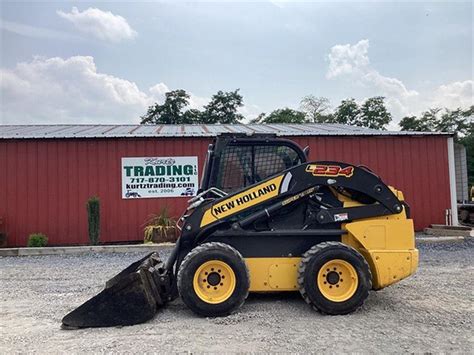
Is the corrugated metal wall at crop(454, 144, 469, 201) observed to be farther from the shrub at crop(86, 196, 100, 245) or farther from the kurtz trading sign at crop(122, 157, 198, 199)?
the shrub at crop(86, 196, 100, 245)

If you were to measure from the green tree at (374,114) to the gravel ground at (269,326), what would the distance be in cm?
3860

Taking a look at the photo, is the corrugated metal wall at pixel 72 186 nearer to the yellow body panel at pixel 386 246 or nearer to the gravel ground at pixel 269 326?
the gravel ground at pixel 269 326

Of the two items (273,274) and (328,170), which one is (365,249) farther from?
(273,274)

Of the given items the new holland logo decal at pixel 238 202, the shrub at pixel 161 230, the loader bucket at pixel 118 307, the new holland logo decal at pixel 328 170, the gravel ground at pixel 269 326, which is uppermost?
the new holland logo decal at pixel 328 170

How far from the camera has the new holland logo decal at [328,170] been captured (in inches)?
216

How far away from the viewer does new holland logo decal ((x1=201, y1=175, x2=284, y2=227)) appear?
548 centimetres

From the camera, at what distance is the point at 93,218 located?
37.6ft

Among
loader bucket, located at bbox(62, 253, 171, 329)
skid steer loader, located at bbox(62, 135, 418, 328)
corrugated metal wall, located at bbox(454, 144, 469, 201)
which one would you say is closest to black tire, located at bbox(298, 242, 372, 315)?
skid steer loader, located at bbox(62, 135, 418, 328)

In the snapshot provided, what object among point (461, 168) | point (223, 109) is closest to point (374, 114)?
point (223, 109)

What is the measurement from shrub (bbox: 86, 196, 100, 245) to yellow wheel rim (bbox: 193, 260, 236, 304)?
7.16m

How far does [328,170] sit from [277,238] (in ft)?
3.65

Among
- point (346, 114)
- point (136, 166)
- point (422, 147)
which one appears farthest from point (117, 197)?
point (346, 114)

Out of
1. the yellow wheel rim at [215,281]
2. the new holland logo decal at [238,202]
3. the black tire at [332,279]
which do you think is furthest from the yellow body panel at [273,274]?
the new holland logo decal at [238,202]

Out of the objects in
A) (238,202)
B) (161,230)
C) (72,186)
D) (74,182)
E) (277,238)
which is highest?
(74,182)
